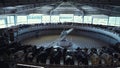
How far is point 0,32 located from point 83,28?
401 inches

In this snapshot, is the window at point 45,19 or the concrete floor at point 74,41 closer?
the concrete floor at point 74,41

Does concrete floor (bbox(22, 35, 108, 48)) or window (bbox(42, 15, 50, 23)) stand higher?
concrete floor (bbox(22, 35, 108, 48))

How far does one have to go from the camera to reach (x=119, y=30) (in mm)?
23969

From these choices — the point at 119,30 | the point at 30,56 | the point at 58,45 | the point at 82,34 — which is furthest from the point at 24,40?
the point at 119,30

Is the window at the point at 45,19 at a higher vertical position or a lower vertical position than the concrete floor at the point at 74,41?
lower

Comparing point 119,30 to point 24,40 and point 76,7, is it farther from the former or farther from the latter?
point 24,40

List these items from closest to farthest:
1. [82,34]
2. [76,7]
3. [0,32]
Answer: [76,7] < [0,32] < [82,34]

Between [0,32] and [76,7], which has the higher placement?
[76,7]

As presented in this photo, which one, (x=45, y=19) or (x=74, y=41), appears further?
(x=45, y=19)

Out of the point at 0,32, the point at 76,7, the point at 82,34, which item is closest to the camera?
the point at 76,7

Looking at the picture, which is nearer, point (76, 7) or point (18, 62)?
point (18, 62)

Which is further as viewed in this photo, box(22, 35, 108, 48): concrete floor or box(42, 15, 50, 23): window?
box(42, 15, 50, 23): window

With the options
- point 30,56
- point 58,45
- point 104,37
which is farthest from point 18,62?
point 104,37

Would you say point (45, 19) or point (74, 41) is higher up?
point (74, 41)
